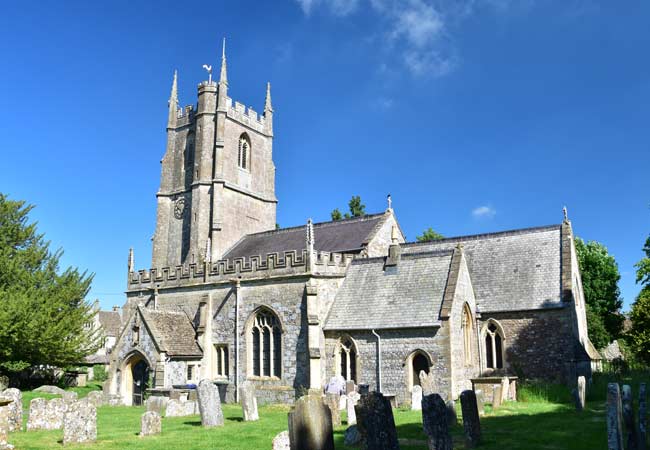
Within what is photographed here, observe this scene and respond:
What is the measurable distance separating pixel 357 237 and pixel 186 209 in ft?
40.8

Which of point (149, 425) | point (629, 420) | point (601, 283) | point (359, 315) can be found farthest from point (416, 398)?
point (601, 283)

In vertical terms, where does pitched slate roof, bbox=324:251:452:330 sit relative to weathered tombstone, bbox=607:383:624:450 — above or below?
above

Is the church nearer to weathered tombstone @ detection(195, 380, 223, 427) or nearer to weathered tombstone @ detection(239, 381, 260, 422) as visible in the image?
weathered tombstone @ detection(239, 381, 260, 422)

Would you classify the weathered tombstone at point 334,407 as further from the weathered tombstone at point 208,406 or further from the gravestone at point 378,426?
the gravestone at point 378,426

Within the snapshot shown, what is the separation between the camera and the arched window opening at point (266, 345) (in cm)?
2734

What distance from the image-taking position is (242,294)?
28609 mm

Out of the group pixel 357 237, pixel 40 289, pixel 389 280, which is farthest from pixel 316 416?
pixel 40 289

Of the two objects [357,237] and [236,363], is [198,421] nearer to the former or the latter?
[236,363]

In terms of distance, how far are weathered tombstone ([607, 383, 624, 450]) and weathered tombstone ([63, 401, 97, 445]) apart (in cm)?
1104

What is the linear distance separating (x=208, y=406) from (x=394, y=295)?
35.9 ft

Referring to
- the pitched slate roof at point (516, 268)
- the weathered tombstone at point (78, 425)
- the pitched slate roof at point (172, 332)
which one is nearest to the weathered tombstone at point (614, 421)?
the weathered tombstone at point (78, 425)

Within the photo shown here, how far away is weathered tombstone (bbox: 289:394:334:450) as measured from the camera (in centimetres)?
806

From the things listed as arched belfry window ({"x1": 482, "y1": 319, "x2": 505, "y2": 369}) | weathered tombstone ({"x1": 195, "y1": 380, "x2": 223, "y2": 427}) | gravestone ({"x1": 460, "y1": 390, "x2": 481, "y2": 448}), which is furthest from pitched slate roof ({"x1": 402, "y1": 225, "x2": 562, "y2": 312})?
weathered tombstone ({"x1": 195, "y1": 380, "x2": 223, "y2": 427})

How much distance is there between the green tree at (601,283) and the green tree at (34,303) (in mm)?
33862
